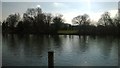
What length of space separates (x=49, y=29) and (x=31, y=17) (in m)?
3.13

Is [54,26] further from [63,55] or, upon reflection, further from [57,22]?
[63,55]

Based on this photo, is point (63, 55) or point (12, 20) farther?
point (12, 20)

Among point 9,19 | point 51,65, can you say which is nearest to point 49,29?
point 9,19

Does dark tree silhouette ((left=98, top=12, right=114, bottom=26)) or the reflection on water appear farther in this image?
dark tree silhouette ((left=98, top=12, right=114, bottom=26))

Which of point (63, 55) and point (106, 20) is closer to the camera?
point (63, 55)

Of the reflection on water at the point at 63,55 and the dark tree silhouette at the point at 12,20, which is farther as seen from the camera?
the dark tree silhouette at the point at 12,20

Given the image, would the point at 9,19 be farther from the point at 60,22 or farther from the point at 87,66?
the point at 87,66

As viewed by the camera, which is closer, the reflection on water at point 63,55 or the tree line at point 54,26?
the reflection on water at point 63,55

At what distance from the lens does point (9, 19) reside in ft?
78.6

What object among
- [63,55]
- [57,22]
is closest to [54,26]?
[57,22]

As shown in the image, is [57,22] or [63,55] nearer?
[63,55]

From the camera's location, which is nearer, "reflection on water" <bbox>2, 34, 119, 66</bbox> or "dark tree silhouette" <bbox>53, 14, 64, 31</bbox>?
"reflection on water" <bbox>2, 34, 119, 66</bbox>

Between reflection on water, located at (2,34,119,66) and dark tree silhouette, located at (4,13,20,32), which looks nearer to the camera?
reflection on water, located at (2,34,119,66)

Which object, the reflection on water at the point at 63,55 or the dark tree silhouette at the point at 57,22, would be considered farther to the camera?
Result: the dark tree silhouette at the point at 57,22
